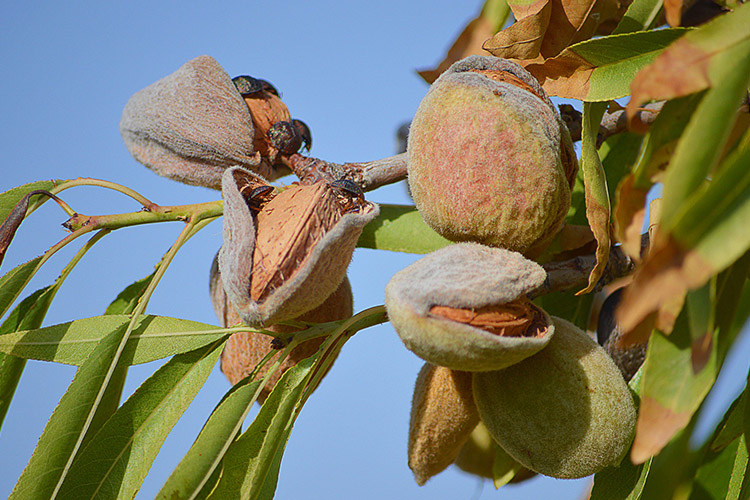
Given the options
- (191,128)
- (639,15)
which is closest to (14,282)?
(191,128)

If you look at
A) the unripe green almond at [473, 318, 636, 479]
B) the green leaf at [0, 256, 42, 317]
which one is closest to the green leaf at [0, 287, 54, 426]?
the green leaf at [0, 256, 42, 317]

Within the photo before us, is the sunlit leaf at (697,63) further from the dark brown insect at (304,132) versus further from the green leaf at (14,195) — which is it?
the green leaf at (14,195)

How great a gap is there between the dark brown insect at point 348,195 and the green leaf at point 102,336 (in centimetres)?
30

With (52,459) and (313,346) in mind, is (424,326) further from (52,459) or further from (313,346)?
(52,459)

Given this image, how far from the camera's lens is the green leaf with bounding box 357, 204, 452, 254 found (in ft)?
4.00

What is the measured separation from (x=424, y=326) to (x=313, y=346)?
0.42 m

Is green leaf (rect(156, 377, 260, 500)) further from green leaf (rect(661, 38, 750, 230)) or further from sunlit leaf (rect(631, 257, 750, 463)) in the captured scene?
green leaf (rect(661, 38, 750, 230))

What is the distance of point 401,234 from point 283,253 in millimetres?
440

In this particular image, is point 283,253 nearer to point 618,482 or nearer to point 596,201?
point 596,201

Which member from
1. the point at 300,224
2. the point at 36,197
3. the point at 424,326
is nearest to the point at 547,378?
the point at 424,326

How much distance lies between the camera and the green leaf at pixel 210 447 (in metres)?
0.92

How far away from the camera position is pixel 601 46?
34.7 inches

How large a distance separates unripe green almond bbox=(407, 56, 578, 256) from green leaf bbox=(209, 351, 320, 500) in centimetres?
31

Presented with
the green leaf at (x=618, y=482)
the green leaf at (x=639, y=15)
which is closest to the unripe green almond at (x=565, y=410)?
the green leaf at (x=618, y=482)
